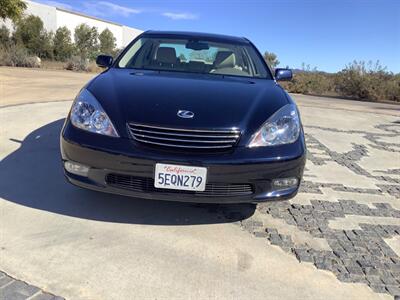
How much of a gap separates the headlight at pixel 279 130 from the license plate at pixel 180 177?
1.37ft

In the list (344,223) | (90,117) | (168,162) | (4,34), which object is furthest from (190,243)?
(4,34)

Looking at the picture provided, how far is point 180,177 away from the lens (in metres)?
2.75

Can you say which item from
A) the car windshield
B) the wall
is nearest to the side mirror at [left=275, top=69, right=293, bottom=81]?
the car windshield

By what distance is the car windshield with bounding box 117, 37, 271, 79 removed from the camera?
428 centimetres

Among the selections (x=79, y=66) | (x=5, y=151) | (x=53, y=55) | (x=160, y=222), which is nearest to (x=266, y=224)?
(x=160, y=222)

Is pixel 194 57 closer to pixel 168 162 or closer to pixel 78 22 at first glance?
pixel 168 162

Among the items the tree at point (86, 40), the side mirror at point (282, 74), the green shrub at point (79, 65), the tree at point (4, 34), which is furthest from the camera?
the tree at point (86, 40)

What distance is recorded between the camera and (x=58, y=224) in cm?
300

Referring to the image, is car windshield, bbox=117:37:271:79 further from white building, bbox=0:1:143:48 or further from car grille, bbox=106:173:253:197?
white building, bbox=0:1:143:48

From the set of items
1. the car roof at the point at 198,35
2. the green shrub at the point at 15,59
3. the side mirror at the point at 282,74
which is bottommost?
the green shrub at the point at 15,59

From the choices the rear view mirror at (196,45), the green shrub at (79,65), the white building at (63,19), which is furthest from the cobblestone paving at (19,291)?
the white building at (63,19)

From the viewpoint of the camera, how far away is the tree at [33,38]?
34938 mm

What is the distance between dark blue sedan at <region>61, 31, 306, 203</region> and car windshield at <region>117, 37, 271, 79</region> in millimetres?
962

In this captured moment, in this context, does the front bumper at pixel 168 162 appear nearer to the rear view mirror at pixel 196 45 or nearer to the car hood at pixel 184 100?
the car hood at pixel 184 100
